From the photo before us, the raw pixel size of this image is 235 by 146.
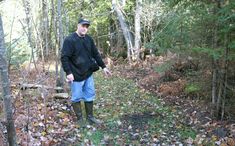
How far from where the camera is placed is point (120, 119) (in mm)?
7852

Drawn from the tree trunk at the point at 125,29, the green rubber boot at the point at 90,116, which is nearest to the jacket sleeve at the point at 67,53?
the green rubber boot at the point at 90,116

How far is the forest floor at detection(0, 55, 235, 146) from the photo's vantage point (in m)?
6.32

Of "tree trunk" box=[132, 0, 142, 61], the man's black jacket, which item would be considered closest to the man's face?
the man's black jacket

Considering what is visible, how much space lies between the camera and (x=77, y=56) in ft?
24.1

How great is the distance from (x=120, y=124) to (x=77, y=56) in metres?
1.79

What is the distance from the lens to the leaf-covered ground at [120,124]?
6.29m

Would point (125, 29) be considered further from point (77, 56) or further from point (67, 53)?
point (67, 53)

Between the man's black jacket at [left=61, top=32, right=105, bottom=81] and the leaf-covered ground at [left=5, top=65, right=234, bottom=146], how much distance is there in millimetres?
824

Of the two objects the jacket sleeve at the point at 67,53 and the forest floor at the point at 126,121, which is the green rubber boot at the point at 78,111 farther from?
the jacket sleeve at the point at 67,53

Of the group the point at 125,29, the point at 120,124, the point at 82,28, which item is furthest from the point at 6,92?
the point at 125,29

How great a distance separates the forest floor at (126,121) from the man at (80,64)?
47cm

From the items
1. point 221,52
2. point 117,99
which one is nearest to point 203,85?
point 221,52

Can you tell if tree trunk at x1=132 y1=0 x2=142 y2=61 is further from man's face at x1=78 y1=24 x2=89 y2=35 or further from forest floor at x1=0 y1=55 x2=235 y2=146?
man's face at x1=78 y1=24 x2=89 y2=35

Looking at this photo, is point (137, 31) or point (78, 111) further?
point (137, 31)
